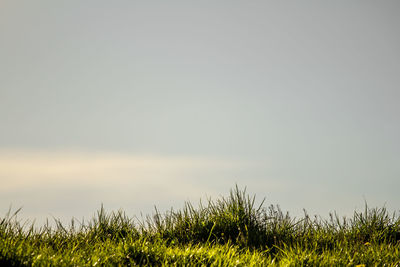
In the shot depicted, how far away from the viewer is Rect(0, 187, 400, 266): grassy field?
6.06 metres

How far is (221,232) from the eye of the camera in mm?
8789

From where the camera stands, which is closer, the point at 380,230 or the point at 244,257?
the point at 244,257

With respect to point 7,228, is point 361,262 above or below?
below

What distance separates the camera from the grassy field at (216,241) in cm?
606

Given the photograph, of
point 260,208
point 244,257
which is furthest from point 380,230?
point 244,257

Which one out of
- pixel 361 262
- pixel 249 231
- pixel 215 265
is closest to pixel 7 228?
pixel 215 265

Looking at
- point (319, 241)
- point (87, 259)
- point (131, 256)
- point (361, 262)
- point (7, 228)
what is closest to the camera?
point (87, 259)

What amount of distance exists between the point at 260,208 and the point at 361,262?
9.97 feet

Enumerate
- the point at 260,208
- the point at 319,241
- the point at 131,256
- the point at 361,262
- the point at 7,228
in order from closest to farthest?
the point at 131,256, the point at 361,262, the point at 7,228, the point at 319,241, the point at 260,208

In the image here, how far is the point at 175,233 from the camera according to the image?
8938 millimetres

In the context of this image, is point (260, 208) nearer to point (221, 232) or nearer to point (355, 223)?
point (221, 232)

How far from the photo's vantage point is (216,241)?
852 centimetres

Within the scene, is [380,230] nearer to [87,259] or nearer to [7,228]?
[87,259]

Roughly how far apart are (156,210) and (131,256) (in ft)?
10.5
